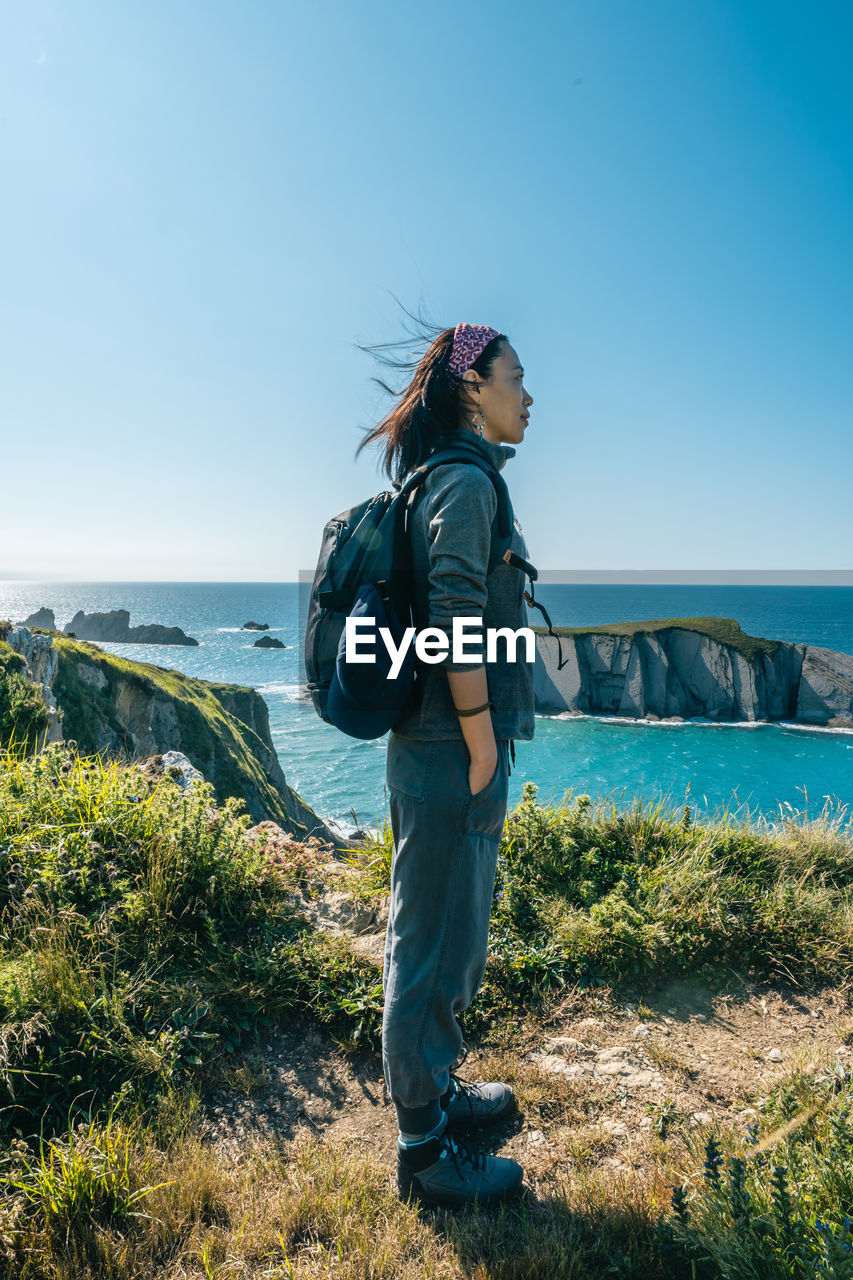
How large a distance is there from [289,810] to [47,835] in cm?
3126

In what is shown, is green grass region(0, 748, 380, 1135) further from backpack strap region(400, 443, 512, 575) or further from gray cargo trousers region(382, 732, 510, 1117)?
backpack strap region(400, 443, 512, 575)

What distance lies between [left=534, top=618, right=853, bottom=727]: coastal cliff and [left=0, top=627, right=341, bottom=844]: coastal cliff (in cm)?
3664

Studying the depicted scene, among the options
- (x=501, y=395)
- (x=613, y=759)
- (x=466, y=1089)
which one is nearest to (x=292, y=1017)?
(x=466, y=1089)

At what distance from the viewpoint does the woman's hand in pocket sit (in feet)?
6.13

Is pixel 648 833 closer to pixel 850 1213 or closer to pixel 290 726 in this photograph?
pixel 850 1213

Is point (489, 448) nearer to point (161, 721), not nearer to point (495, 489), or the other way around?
point (495, 489)

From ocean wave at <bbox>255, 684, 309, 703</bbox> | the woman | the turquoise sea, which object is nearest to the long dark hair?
the woman

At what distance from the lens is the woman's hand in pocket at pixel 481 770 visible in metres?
1.87

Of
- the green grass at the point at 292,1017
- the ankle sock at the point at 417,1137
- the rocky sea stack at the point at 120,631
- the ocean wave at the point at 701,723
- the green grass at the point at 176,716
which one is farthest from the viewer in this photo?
the rocky sea stack at the point at 120,631

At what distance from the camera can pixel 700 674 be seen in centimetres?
6412

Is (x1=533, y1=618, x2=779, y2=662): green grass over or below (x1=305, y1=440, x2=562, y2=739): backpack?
below

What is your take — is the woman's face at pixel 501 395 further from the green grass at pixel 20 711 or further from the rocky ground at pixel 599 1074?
the green grass at pixel 20 711

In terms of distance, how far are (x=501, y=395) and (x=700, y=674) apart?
6838 centimetres

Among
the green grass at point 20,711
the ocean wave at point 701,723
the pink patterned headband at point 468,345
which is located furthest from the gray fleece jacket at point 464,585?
the ocean wave at point 701,723
